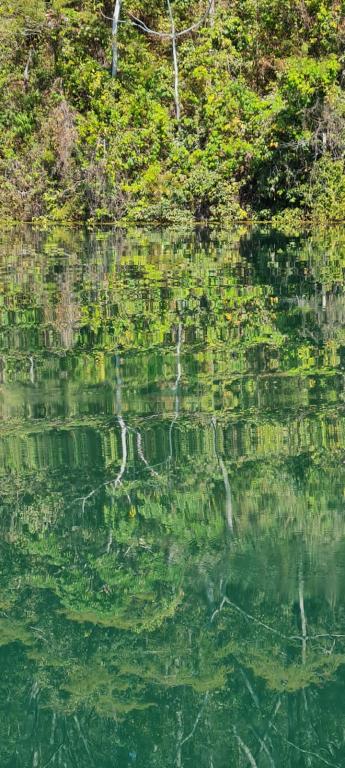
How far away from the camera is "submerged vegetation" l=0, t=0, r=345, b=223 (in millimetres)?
24984

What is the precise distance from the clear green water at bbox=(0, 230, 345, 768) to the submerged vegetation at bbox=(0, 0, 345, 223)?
16.1 meters

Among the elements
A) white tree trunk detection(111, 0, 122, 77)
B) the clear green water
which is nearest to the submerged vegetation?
white tree trunk detection(111, 0, 122, 77)

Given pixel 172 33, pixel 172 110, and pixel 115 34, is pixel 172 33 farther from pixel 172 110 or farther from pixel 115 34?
pixel 172 110

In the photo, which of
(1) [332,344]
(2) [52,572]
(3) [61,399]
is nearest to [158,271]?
(1) [332,344]

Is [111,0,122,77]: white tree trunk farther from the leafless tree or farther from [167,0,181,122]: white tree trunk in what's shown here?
[167,0,181,122]: white tree trunk

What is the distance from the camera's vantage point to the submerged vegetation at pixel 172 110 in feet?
82.0

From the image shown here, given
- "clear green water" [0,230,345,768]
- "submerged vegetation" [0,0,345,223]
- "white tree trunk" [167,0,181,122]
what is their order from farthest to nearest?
"white tree trunk" [167,0,181,122] → "submerged vegetation" [0,0,345,223] → "clear green water" [0,230,345,768]

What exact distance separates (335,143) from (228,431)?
19.5 m

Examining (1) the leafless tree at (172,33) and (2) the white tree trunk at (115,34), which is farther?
(2) the white tree trunk at (115,34)

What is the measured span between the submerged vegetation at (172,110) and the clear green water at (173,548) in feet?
52.7

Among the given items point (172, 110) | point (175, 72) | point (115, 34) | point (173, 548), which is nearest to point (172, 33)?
point (175, 72)

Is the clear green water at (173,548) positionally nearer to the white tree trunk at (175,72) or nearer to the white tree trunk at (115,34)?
the white tree trunk at (175,72)

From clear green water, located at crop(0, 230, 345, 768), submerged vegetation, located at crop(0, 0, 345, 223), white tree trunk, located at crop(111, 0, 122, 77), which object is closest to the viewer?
clear green water, located at crop(0, 230, 345, 768)

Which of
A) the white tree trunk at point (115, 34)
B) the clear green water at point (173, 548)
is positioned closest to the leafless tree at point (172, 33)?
the white tree trunk at point (115, 34)
